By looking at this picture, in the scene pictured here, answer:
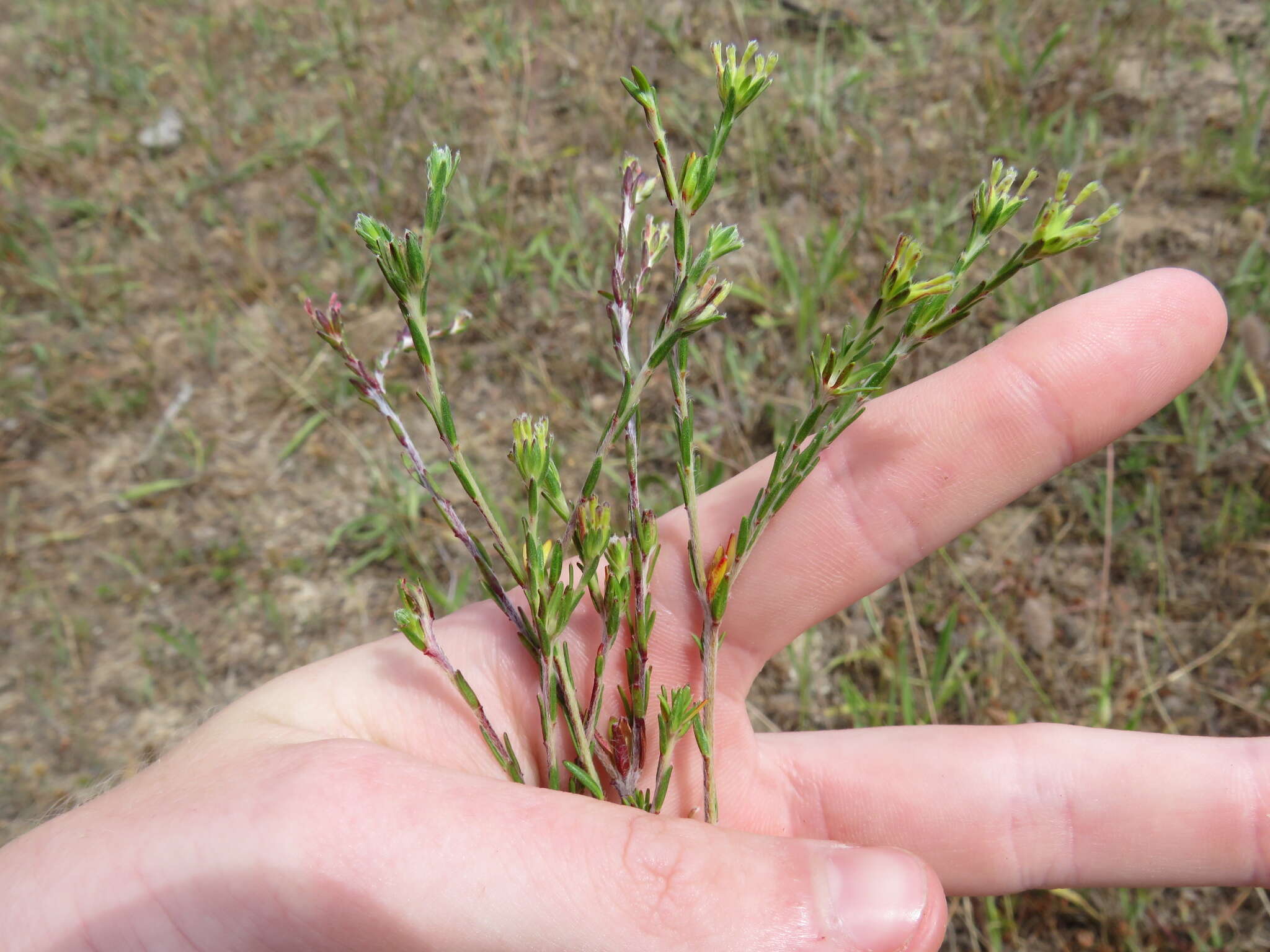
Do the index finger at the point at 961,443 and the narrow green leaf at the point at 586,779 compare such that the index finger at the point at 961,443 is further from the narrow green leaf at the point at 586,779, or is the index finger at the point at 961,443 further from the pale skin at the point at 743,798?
the narrow green leaf at the point at 586,779

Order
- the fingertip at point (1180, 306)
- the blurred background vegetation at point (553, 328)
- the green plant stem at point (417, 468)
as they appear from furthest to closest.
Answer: the blurred background vegetation at point (553, 328)
the fingertip at point (1180, 306)
the green plant stem at point (417, 468)

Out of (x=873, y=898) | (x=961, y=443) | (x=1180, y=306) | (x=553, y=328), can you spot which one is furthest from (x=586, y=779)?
(x=553, y=328)

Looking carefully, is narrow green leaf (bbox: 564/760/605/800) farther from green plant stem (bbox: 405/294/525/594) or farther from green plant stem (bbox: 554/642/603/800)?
green plant stem (bbox: 405/294/525/594)

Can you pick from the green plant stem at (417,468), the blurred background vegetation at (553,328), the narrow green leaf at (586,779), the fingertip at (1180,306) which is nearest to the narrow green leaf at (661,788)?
the narrow green leaf at (586,779)

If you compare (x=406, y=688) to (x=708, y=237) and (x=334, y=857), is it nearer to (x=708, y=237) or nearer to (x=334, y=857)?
(x=334, y=857)

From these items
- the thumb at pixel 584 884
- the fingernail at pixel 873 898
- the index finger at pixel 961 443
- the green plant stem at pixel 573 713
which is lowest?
the fingernail at pixel 873 898

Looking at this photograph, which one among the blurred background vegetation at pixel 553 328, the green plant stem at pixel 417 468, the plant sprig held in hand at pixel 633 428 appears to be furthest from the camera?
the blurred background vegetation at pixel 553 328

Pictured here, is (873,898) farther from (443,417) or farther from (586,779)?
(443,417)

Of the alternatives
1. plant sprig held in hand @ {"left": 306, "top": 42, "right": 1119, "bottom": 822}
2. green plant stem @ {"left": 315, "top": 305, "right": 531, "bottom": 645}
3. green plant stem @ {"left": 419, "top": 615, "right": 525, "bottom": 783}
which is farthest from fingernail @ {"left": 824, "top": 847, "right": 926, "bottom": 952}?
green plant stem @ {"left": 315, "top": 305, "right": 531, "bottom": 645}
